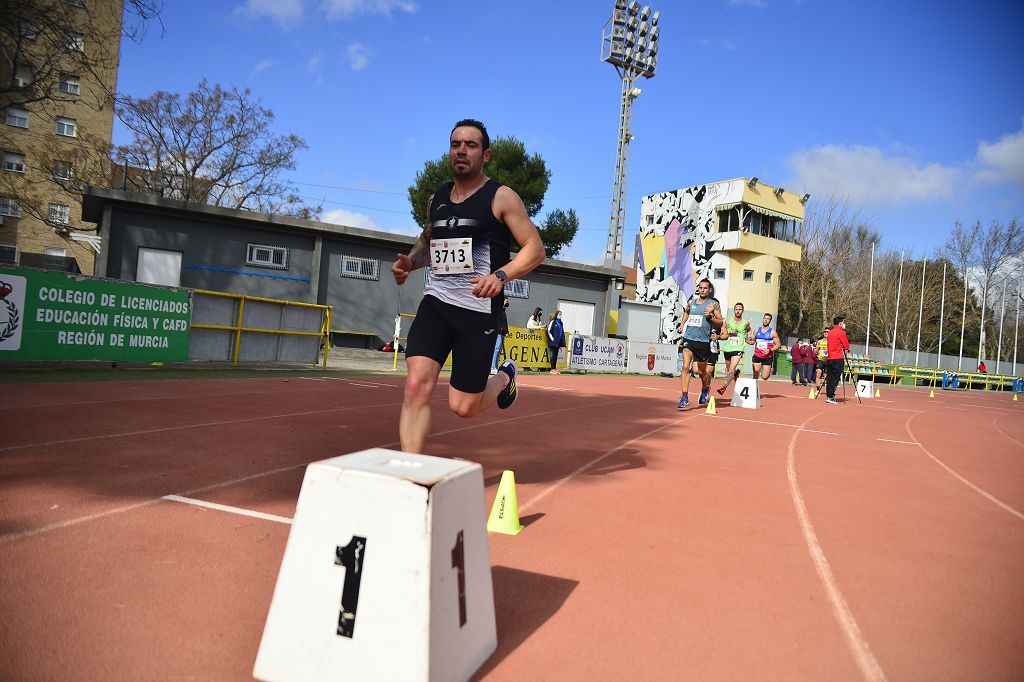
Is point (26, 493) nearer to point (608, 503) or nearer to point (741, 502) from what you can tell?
point (608, 503)

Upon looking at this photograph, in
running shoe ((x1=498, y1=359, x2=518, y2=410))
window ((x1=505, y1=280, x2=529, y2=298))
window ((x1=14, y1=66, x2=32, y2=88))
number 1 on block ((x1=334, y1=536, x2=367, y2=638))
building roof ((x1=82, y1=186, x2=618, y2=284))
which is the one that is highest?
window ((x1=14, y1=66, x2=32, y2=88))

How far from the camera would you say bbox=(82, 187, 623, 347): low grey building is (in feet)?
74.5

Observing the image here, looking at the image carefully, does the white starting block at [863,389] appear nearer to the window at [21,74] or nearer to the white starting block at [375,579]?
the white starting block at [375,579]

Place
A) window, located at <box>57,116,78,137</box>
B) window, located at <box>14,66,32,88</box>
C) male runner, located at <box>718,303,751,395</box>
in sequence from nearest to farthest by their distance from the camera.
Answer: male runner, located at <box>718,303,751,395</box>, window, located at <box>14,66,32,88</box>, window, located at <box>57,116,78,137</box>

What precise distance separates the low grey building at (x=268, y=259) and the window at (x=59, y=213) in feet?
65.8

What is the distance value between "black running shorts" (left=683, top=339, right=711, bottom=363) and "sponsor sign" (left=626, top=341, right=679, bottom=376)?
1366 centimetres

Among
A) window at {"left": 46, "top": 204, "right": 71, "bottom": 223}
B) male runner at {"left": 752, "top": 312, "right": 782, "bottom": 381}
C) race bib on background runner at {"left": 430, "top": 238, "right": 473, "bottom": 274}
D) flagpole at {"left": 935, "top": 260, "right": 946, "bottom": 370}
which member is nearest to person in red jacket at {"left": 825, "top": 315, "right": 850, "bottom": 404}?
male runner at {"left": 752, "top": 312, "right": 782, "bottom": 381}

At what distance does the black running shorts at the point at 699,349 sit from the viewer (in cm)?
1150

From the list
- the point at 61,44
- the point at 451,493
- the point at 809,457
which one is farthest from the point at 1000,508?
the point at 61,44

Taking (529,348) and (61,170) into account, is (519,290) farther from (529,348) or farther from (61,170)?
(61,170)

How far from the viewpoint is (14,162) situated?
41875mm

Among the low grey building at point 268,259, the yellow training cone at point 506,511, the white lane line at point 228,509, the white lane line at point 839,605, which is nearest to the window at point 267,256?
the low grey building at point 268,259

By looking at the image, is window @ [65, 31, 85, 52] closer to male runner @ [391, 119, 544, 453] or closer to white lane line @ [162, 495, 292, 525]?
male runner @ [391, 119, 544, 453]

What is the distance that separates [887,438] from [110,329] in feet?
42.4
